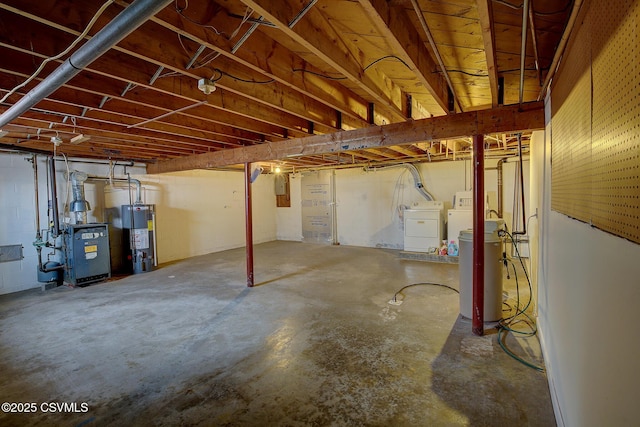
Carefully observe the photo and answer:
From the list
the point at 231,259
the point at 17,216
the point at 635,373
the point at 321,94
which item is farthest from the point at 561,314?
the point at 17,216

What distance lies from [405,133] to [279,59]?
5.44ft

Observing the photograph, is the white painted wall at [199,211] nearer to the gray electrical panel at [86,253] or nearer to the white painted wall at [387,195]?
the gray electrical panel at [86,253]

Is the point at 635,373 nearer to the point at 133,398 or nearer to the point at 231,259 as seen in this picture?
the point at 133,398

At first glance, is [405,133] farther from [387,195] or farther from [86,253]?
[86,253]

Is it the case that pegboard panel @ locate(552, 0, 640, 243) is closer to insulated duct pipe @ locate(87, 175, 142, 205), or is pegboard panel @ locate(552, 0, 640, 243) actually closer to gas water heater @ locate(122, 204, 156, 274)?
gas water heater @ locate(122, 204, 156, 274)

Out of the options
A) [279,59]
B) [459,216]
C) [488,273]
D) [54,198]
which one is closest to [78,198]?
[54,198]

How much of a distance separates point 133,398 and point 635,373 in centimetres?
255

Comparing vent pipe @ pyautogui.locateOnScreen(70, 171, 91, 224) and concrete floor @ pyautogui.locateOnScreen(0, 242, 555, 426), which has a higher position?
vent pipe @ pyautogui.locateOnScreen(70, 171, 91, 224)

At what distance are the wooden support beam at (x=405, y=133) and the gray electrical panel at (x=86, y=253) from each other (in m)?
2.26

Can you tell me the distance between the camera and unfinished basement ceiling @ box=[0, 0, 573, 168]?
148cm

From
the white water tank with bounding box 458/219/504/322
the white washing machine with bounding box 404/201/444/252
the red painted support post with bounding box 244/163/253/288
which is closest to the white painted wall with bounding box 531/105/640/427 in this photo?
the white water tank with bounding box 458/219/504/322

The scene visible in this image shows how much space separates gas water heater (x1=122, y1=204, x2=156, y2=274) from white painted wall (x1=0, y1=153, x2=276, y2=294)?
42 cm

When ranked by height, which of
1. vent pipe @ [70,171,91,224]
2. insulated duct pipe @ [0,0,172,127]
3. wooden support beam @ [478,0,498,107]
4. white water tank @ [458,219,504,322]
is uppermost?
wooden support beam @ [478,0,498,107]

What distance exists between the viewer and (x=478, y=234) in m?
2.82
